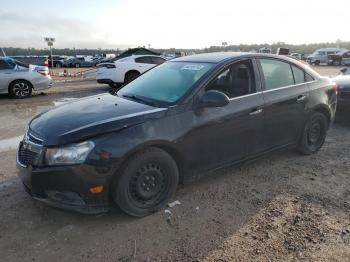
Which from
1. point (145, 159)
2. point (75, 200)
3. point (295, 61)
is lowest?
point (75, 200)

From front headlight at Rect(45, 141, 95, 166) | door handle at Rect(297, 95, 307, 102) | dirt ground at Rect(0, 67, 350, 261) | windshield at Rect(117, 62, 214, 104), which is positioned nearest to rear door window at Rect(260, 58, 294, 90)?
door handle at Rect(297, 95, 307, 102)

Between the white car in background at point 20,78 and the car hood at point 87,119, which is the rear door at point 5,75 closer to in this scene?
the white car in background at point 20,78

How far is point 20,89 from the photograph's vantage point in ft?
41.4

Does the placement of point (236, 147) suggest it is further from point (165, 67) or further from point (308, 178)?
point (165, 67)

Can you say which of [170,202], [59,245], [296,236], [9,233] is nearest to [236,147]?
[170,202]

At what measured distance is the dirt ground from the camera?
312 centimetres

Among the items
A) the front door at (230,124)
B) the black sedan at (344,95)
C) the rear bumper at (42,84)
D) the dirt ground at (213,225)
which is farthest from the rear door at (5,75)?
the black sedan at (344,95)

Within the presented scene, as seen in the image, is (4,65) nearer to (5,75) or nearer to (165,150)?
(5,75)

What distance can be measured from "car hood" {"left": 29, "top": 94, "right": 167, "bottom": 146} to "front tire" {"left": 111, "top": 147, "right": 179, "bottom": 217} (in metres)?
0.37

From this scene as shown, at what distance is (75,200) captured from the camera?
3.37m

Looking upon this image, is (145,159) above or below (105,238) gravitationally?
above

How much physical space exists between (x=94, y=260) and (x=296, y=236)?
186 cm

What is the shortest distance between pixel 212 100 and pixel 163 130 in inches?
25.8

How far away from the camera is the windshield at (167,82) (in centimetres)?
416
